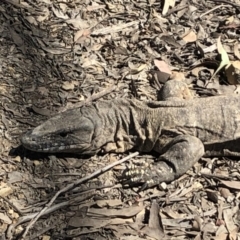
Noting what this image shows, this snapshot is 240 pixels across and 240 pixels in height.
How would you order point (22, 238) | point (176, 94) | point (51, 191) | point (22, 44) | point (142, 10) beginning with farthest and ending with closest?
point (142, 10) < point (22, 44) < point (176, 94) < point (51, 191) < point (22, 238)

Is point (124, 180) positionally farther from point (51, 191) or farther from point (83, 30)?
point (83, 30)

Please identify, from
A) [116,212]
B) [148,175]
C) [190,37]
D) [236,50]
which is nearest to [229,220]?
[148,175]

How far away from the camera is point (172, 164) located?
5727mm

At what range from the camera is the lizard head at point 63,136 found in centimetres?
589

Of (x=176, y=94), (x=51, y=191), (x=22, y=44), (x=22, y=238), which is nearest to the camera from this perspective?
(x=22, y=238)

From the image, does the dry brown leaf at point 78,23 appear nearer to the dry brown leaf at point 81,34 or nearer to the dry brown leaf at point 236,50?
the dry brown leaf at point 81,34

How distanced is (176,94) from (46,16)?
6.95 ft

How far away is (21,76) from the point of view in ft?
22.0

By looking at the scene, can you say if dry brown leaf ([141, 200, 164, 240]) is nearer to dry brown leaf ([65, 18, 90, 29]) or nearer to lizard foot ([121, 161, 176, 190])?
lizard foot ([121, 161, 176, 190])

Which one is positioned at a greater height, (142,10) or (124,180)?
(142,10)

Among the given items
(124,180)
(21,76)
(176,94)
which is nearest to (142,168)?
(124,180)

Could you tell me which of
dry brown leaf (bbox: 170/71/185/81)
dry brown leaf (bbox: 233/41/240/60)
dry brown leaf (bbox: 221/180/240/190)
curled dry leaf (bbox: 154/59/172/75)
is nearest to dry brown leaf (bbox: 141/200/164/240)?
dry brown leaf (bbox: 221/180/240/190)

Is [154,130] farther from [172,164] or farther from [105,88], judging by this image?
[105,88]

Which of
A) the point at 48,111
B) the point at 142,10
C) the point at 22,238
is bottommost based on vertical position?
the point at 22,238
